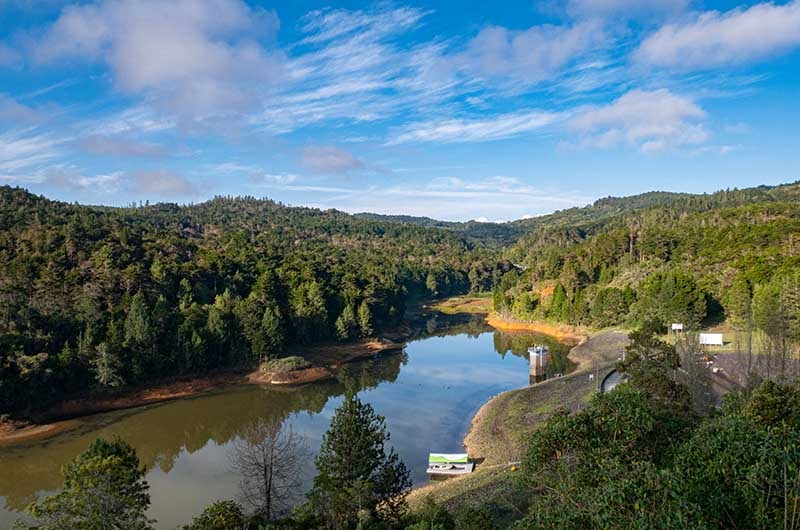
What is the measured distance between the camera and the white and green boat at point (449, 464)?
32.5 metres

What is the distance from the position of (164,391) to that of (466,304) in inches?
3206

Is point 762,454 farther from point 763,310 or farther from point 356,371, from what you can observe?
point 356,371

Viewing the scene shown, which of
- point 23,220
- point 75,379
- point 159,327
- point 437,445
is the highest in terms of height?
point 23,220

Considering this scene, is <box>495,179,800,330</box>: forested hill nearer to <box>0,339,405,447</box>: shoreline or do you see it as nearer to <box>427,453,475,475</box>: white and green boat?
<box>427,453,475,475</box>: white and green boat

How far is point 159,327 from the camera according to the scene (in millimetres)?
51406

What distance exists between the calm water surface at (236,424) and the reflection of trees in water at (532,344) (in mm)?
798

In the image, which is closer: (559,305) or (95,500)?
(95,500)

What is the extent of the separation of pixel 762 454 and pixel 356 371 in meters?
54.8

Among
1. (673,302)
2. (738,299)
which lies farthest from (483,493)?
(738,299)

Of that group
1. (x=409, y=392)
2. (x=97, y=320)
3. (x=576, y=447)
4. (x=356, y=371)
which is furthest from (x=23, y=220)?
(x=576, y=447)

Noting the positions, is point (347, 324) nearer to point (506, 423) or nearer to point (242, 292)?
point (242, 292)

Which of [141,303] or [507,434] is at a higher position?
[141,303]

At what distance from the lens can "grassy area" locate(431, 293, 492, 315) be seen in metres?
115

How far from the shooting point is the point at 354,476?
778 inches
